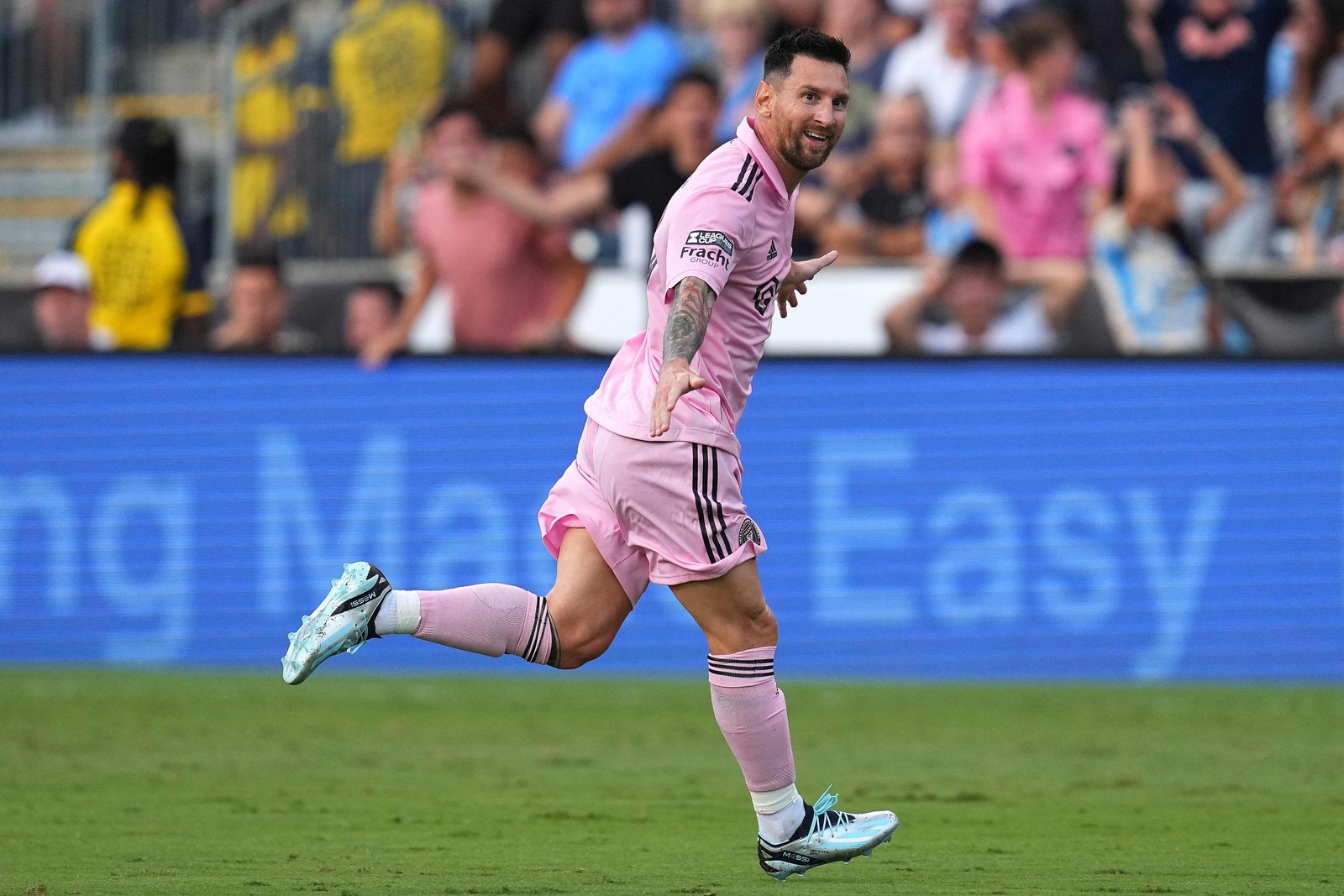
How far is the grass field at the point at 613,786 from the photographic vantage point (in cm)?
525

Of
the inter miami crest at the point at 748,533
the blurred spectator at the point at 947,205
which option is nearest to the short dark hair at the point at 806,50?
the inter miami crest at the point at 748,533

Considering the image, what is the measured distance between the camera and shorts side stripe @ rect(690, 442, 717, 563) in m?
4.90

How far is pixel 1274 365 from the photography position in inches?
419

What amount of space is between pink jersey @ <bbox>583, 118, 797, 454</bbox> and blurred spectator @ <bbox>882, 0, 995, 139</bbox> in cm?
663

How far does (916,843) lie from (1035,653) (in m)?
4.82

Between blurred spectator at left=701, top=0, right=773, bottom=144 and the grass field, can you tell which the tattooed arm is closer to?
the grass field

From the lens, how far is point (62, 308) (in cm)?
1148

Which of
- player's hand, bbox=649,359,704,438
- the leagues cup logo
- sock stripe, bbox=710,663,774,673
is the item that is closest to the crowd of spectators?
the leagues cup logo

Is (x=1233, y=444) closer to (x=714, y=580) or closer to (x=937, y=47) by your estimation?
(x=937, y=47)

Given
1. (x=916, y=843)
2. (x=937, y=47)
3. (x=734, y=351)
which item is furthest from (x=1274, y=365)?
(x=734, y=351)

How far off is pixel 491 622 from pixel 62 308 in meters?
7.27

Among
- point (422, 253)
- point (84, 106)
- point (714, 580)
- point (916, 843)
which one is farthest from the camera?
point (84, 106)

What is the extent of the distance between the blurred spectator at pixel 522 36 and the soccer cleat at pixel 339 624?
7165 mm

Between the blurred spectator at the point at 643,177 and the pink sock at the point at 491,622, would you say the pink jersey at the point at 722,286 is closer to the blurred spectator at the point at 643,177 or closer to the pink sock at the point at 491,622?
the pink sock at the point at 491,622
